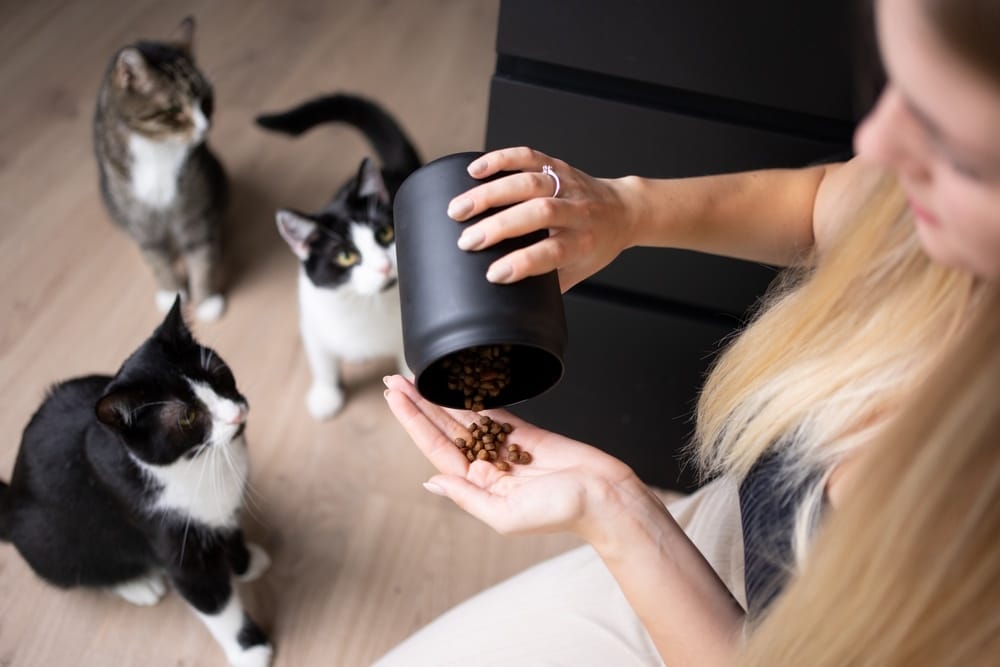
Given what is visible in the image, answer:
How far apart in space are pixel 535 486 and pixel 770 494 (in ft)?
0.67

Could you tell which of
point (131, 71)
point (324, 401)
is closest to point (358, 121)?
point (131, 71)

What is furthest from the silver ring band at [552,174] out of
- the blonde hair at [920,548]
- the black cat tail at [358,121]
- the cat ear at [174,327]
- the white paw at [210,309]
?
the white paw at [210,309]

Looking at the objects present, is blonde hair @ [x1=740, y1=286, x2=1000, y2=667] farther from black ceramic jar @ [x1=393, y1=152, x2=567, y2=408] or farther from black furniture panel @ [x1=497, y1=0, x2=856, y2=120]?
black furniture panel @ [x1=497, y1=0, x2=856, y2=120]

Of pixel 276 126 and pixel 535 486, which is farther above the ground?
pixel 535 486

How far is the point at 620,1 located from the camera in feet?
2.92

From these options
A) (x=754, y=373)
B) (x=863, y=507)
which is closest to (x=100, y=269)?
(x=754, y=373)

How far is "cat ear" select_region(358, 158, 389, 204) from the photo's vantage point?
1.23 metres

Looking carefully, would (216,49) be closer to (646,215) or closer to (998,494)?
(646,215)

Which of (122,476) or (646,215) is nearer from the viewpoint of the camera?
(646,215)

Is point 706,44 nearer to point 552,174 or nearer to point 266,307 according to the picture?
point 552,174

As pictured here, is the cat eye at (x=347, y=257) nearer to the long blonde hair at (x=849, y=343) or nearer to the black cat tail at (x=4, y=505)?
the black cat tail at (x=4, y=505)

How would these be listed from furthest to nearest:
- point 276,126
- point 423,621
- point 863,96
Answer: point 276,126
point 423,621
point 863,96

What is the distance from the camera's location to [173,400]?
897 mm

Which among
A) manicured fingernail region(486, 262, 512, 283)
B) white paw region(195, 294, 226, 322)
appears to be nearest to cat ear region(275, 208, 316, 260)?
white paw region(195, 294, 226, 322)
